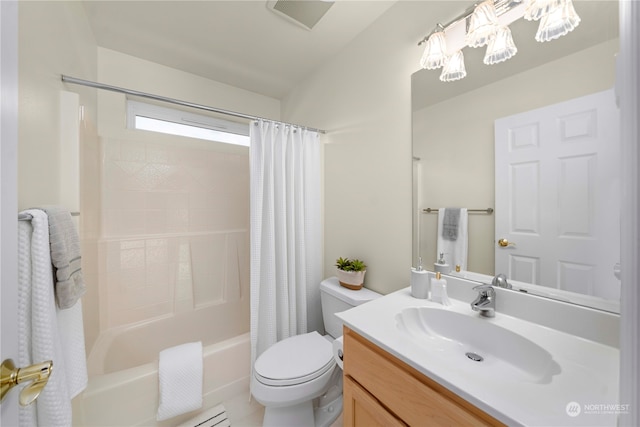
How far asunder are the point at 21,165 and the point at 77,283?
437mm

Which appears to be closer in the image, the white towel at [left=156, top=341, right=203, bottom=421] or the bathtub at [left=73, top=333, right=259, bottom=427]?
the bathtub at [left=73, top=333, right=259, bottom=427]

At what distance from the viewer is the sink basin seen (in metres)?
0.70

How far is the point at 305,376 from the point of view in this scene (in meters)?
1.13

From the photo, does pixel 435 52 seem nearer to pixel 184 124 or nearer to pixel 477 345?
pixel 477 345

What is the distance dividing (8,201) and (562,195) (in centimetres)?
143

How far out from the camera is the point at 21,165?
77cm

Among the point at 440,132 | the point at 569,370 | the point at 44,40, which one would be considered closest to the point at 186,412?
the point at 569,370

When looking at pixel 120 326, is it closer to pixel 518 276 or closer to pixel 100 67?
pixel 100 67

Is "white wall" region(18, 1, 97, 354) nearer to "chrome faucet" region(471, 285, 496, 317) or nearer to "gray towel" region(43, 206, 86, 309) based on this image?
"gray towel" region(43, 206, 86, 309)

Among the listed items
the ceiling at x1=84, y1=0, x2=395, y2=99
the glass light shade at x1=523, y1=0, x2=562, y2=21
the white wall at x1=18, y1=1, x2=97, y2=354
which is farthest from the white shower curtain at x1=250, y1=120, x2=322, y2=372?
the glass light shade at x1=523, y1=0, x2=562, y2=21

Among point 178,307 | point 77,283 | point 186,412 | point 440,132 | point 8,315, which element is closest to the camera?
point 8,315

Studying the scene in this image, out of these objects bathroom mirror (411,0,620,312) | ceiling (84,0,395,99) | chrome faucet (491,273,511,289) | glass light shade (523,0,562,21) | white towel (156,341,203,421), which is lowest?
white towel (156,341,203,421)

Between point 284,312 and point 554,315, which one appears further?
point 284,312

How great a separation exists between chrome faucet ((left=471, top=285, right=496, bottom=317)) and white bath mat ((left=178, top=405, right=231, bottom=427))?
4.81ft
